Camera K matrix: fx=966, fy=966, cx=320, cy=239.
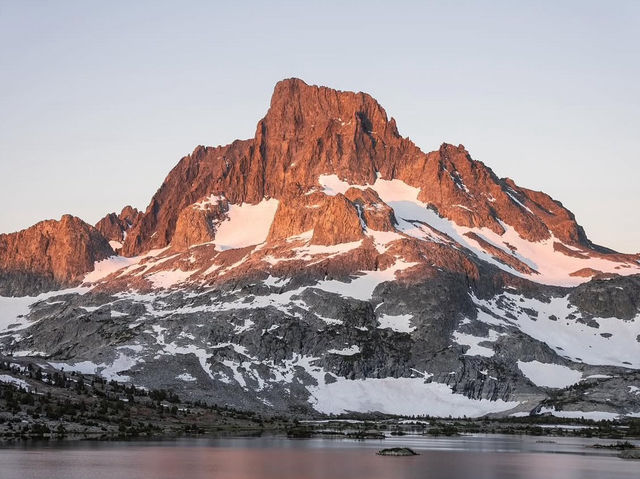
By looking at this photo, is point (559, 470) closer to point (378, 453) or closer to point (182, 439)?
point (378, 453)

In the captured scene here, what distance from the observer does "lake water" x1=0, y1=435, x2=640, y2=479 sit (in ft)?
363

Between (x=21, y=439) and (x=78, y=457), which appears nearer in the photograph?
(x=78, y=457)

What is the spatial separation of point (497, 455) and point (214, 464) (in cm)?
5325

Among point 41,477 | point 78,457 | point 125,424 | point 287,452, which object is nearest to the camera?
point 41,477

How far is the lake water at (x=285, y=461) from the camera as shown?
11056cm

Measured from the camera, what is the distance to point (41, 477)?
328 ft

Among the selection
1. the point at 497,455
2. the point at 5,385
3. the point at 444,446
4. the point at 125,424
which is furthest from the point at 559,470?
the point at 5,385

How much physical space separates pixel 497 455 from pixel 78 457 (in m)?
66.9

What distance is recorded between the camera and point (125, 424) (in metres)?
196

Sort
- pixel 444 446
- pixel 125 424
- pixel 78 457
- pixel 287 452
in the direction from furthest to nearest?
pixel 125 424 < pixel 444 446 < pixel 287 452 < pixel 78 457

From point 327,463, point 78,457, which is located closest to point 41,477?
point 78,457

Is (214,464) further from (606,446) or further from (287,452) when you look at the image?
(606,446)

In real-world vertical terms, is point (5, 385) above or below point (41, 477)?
above

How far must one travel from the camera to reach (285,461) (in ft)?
424
